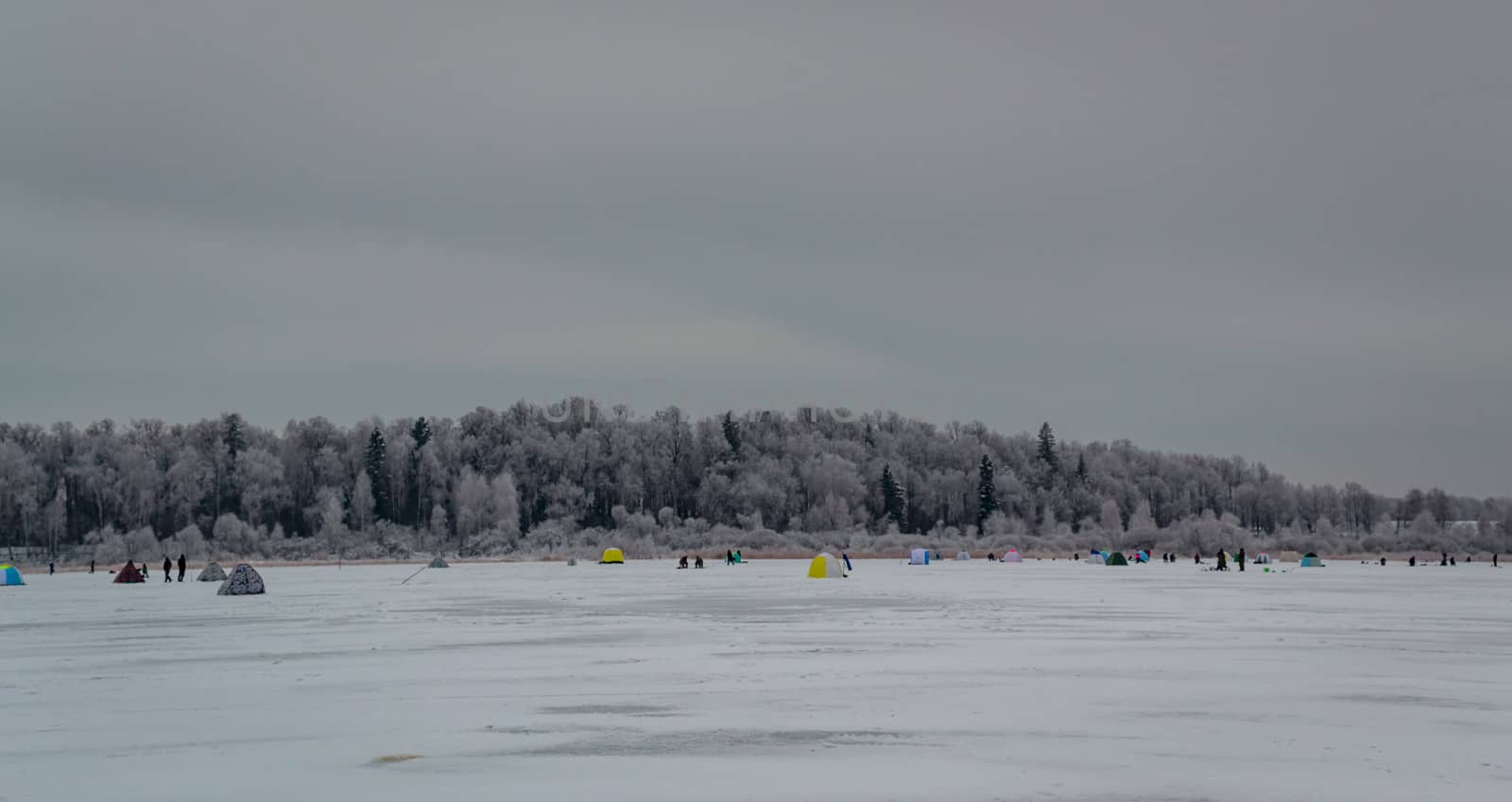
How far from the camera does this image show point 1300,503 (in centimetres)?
17550

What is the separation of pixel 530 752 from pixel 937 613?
1765cm

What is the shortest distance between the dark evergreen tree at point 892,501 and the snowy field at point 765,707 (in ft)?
368

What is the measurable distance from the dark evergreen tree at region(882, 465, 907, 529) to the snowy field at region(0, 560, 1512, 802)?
4416 inches

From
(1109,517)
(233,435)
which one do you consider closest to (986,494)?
(1109,517)

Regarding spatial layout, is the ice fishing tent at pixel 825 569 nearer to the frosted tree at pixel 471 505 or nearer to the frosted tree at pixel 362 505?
the frosted tree at pixel 471 505

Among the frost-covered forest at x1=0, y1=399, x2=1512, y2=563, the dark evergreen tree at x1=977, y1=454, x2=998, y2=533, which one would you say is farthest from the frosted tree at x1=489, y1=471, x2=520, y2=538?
the dark evergreen tree at x1=977, y1=454, x2=998, y2=533

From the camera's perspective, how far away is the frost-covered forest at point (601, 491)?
389ft

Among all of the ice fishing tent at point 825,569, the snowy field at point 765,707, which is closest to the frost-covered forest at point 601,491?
the ice fishing tent at point 825,569

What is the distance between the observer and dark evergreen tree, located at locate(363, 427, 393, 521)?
132500mm

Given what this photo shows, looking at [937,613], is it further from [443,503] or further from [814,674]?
[443,503]

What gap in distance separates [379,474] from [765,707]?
12642 centimetres

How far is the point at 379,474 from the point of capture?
438ft

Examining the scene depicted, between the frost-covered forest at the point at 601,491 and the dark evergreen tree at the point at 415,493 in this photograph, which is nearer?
the frost-covered forest at the point at 601,491

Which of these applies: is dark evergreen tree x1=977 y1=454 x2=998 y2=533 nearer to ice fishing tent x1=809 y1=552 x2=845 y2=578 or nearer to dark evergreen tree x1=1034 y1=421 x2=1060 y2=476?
dark evergreen tree x1=1034 y1=421 x2=1060 y2=476
